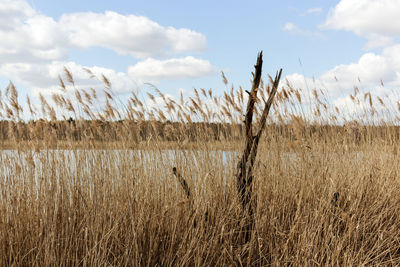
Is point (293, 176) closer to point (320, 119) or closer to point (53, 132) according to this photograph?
point (320, 119)

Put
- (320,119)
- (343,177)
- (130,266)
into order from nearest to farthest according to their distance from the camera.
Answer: (130,266), (343,177), (320,119)

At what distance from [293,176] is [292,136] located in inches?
31.2

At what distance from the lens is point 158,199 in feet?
9.53

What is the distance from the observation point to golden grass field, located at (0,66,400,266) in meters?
2.49

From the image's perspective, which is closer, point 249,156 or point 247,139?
point 247,139

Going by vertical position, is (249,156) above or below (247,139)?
below

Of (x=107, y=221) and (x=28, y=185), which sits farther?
(x=28, y=185)

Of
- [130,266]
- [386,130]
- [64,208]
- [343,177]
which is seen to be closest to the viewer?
[130,266]

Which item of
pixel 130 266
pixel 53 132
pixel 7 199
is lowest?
pixel 130 266

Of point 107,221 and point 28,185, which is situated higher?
point 28,185

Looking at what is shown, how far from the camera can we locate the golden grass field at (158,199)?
8.18ft

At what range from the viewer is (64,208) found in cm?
271

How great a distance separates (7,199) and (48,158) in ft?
1.50

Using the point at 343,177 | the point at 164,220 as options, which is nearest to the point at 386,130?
the point at 343,177
